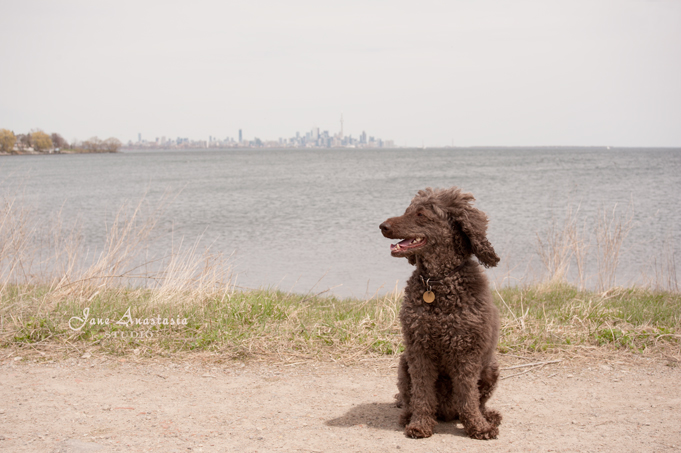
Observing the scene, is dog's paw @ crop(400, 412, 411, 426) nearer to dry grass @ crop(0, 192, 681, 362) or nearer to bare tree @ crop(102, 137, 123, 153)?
dry grass @ crop(0, 192, 681, 362)

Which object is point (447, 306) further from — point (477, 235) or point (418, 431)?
point (418, 431)

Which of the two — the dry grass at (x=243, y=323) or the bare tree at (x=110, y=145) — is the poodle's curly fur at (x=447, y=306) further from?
the bare tree at (x=110, y=145)

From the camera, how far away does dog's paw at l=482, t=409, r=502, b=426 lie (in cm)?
382

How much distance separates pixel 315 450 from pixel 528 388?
223 cm

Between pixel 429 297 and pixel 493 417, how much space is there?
1.07 m

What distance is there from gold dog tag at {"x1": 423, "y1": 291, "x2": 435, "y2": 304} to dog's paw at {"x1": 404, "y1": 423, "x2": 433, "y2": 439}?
0.88 m

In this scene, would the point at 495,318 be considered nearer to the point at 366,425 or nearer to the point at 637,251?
the point at 366,425

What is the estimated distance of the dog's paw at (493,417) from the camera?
3.82 m

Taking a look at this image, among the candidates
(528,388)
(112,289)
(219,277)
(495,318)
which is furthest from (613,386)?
(112,289)

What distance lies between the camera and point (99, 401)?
4.34 metres

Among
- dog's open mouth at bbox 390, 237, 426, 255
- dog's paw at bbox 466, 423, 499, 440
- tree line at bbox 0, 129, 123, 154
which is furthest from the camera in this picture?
tree line at bbox 0, 129, 123, 154

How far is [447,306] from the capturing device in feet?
11.8

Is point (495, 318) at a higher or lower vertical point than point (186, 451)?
higher

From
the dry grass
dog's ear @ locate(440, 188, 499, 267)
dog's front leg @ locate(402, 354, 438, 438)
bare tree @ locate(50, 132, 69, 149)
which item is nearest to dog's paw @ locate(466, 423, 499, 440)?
dog's front leg @ locate(402, 354, 438, 438)
